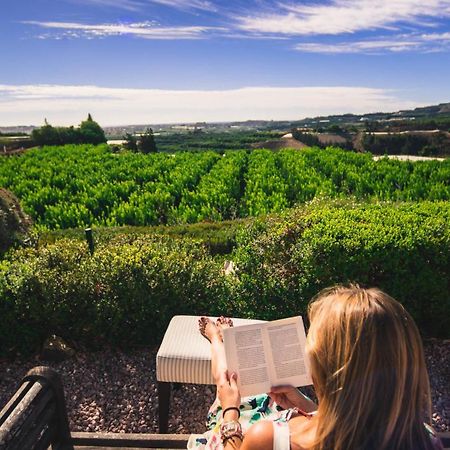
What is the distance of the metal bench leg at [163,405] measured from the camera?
350 cm

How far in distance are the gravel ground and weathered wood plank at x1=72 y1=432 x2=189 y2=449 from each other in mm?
477

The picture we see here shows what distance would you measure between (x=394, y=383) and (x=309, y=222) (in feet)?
12.1

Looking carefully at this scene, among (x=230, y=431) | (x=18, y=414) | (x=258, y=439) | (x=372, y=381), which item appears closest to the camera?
(x=372, y=381)

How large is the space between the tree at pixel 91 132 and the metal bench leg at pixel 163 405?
58.2 metres

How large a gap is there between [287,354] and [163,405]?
1.62 meters

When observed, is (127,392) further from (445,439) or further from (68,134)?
(68,134)

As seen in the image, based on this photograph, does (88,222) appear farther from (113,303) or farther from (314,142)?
(314,142)

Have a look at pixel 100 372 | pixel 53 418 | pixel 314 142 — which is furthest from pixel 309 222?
pixel 314 142

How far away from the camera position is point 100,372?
4.21 metres

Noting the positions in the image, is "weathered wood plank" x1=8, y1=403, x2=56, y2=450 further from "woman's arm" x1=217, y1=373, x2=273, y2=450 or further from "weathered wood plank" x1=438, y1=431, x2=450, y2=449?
"weathered wood plank" x1=438, y1=431, x2=450, y2=449

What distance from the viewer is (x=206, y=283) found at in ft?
15.0

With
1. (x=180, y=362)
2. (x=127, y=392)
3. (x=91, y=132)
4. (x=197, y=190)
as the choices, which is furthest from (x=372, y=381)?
(x=91, y=132)

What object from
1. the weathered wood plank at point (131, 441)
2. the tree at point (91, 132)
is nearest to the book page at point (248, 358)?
the weathered wood plank at point (131, 441)

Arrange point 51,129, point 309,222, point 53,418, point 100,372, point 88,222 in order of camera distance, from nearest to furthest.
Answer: point 53,418 < point 100,372 < point 309,222 < point 88,222 < point 51,129
